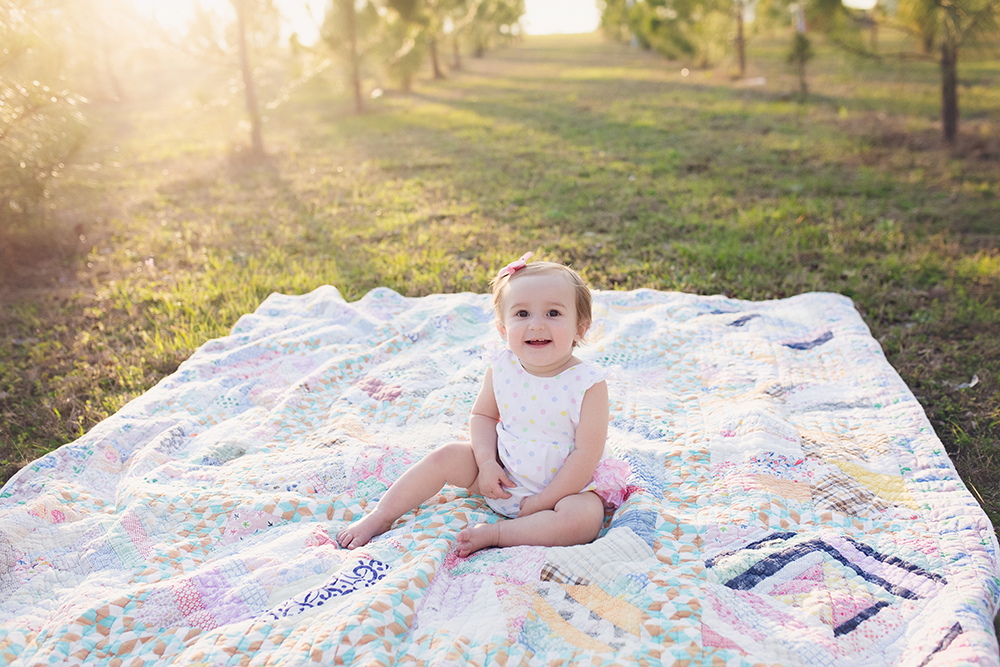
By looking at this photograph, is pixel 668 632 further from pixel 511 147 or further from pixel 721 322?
pixel 511 147

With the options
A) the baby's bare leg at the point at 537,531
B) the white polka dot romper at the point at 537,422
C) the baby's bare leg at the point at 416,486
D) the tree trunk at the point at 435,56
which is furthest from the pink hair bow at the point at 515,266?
the tree trunk at the point at 435,56

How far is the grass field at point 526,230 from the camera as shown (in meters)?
3.67

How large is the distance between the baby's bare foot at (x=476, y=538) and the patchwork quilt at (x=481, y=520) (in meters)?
0.04

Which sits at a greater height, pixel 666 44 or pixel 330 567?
pixel 666 44

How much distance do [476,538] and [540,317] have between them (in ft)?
2.35

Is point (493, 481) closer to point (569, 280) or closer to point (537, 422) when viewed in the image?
point (537, 422)

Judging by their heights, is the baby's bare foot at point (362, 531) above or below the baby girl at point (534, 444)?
below

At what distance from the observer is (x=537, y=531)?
2.03 metres

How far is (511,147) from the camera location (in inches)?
402

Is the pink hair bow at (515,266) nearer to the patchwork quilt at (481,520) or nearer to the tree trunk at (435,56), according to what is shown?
the patchwork quilt at (481,520)

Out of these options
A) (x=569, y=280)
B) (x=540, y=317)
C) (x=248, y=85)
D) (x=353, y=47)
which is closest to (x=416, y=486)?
(x=540, y=317)

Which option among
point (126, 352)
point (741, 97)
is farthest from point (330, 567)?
point (741, 97)

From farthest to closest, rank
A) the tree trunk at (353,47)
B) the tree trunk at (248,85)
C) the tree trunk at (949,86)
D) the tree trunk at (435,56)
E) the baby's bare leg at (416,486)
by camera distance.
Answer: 1. the tree trunk at (435,56)
2. the tree trunk at (353,47)
3. the tree trunk at (248,85)
4. the tree trunk at (949,86)
5. the baby's bare leg at (416,486)

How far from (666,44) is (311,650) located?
2550 centimetres
